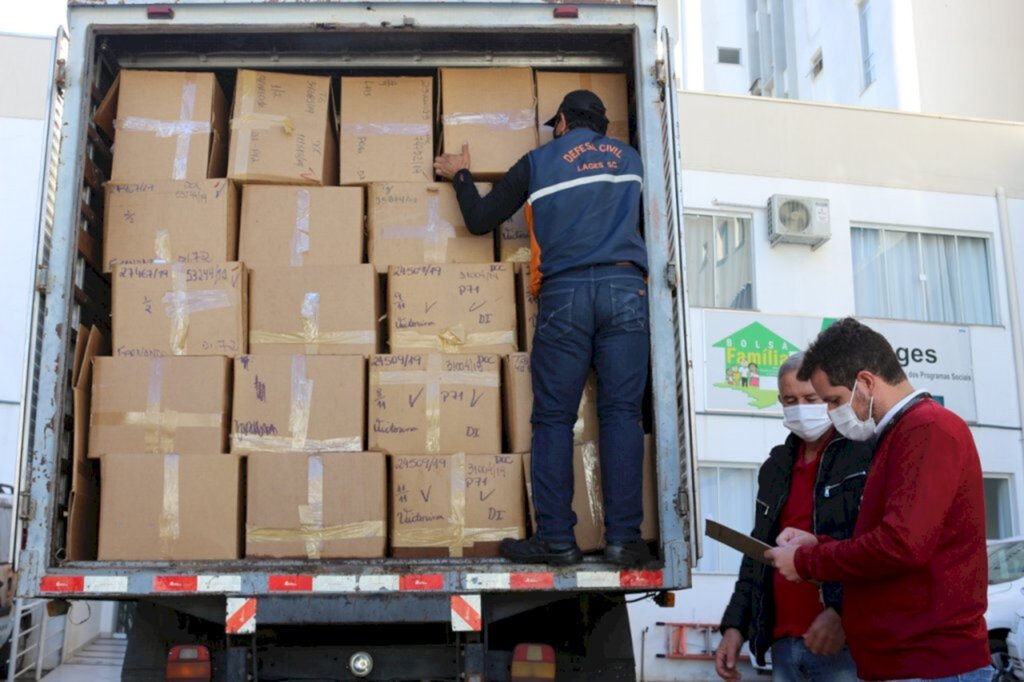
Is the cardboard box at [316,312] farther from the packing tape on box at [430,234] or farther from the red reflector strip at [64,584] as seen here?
the red reflector strip at [64,584]

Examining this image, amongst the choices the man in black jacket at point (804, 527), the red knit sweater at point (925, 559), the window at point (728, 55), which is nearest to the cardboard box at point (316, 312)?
the man in black jacket at point (804, 527)

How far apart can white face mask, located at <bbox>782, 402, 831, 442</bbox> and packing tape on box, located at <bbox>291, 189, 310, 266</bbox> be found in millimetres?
1993

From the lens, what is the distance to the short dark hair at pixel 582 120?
15.4ft

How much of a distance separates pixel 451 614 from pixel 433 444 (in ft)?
2.20

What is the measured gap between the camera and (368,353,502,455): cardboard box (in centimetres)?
441

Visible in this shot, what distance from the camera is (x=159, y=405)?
173 inches

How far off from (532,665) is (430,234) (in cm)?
174

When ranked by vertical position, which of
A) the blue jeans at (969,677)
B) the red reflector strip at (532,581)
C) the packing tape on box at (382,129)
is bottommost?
the blue jeans at (969,677)

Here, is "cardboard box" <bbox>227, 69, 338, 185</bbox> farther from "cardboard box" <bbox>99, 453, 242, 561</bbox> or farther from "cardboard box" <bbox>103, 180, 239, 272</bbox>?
"cardboard box" <bbox>99, 453, 242, 561</bbox>

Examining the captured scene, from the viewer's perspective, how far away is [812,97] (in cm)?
2058

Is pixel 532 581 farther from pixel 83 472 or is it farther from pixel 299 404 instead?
pixel 83 472

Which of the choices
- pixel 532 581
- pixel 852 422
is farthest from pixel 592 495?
pixel 852 422

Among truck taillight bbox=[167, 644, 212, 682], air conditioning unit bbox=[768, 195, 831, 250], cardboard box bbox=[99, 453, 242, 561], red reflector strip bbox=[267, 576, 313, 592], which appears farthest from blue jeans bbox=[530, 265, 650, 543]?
air conditioning unit bbox=[768, 195, 831, 250]

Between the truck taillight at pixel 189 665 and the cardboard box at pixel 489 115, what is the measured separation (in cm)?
214
